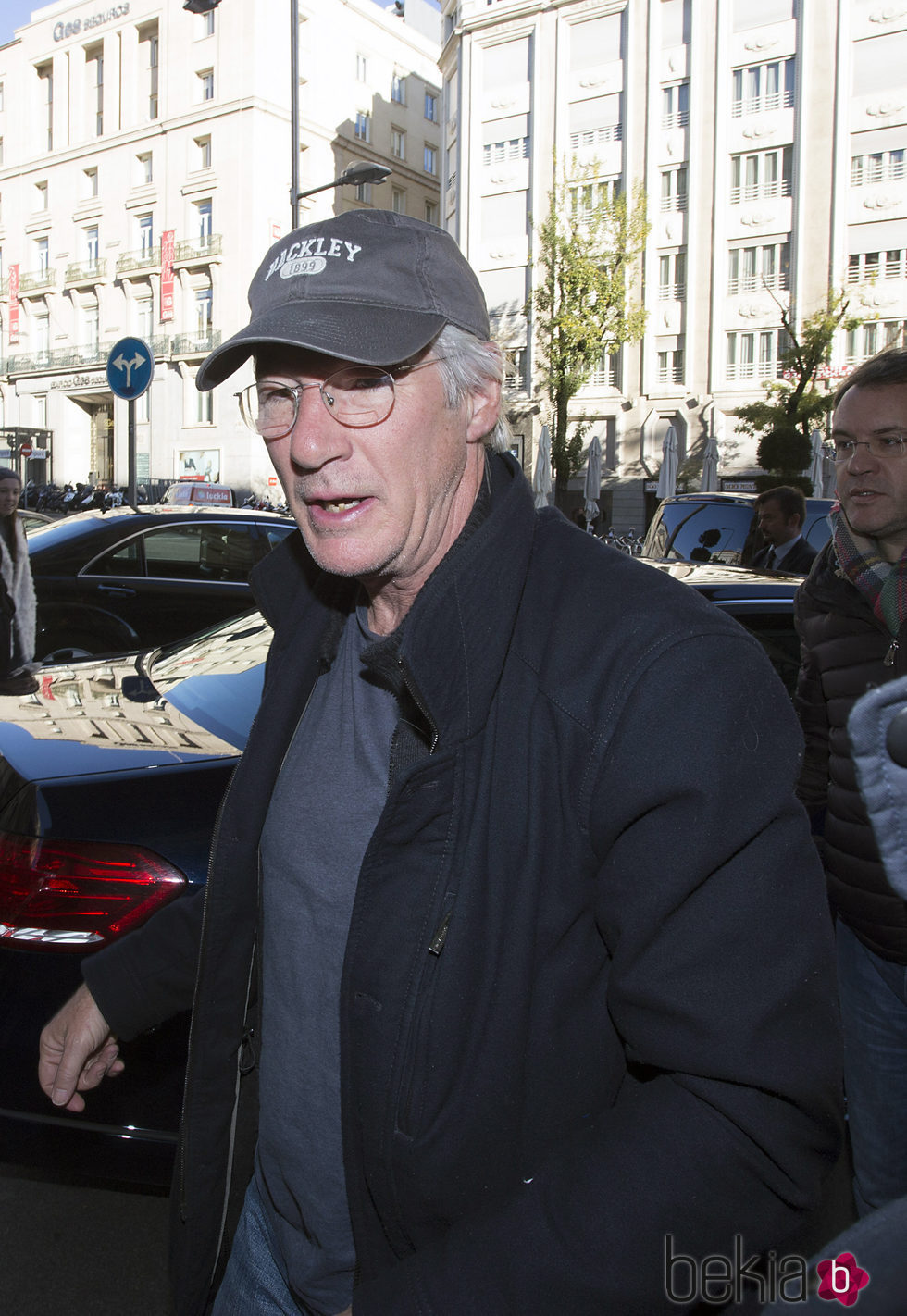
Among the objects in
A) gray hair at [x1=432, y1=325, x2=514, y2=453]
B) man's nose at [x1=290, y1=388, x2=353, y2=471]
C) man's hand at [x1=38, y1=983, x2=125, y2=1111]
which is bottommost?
man's hand at [x1=38, y1=983, x2=125, y2=1111]

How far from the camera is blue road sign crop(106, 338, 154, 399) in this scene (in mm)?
8766

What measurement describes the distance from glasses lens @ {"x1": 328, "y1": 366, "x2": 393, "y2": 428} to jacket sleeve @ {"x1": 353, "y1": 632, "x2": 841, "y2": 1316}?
55 centimetres

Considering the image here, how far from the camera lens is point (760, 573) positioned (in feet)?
13.0

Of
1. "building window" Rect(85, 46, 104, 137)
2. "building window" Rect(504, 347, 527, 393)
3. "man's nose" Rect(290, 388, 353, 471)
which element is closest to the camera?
"man's nose" Rect(290, 388, 353, 471)

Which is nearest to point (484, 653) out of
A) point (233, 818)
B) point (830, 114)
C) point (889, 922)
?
point (233, 818)

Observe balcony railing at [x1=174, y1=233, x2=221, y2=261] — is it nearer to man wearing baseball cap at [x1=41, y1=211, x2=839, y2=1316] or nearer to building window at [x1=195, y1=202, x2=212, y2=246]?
building window at [x1=195, y1=202, x2=212, y2=246]

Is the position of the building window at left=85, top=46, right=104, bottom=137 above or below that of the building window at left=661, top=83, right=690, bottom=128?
above

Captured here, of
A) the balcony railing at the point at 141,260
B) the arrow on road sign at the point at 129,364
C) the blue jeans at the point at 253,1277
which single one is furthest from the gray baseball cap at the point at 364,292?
the balcony railing at the point at 141,260

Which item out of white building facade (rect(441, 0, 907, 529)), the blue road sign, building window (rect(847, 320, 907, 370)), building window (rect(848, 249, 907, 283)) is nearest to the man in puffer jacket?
the blue road sign

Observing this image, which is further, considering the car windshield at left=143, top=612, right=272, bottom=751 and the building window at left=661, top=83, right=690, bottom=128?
the building window at left=661, top=83, right=690, bottom=128

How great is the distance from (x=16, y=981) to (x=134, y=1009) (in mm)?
787

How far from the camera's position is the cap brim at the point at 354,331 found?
4.14 feet

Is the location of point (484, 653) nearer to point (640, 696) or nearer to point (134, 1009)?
point (640, 696)

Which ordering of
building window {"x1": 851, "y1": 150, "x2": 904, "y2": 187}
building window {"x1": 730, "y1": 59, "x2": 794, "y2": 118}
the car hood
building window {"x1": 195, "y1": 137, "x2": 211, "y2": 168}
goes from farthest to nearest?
building window {"x1": 195, "y1": 137, "x2": 211, "y2": 168} < building window {"x1": 730, "y1": 59, "x2": 794, "y2": 118} < building window {"x1": 851, "y1": 150, "x2": 904, "y2": 187} < the car hood
